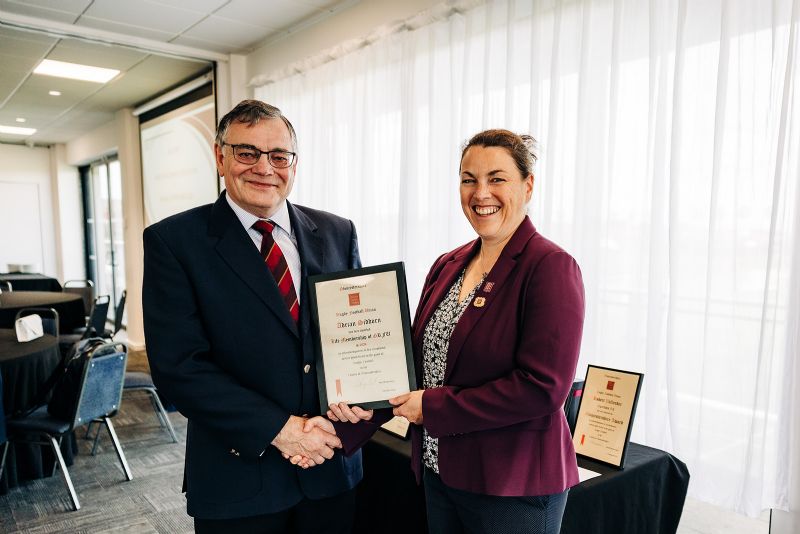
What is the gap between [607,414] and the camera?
2.07 meters

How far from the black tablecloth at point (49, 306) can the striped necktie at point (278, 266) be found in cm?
469

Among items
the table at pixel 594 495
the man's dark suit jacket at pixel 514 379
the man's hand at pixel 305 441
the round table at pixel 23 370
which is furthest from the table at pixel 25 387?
the man's dark suit jacket at pixel 514 379

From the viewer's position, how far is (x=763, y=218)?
6.82 feet

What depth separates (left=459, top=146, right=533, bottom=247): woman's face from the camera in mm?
1453

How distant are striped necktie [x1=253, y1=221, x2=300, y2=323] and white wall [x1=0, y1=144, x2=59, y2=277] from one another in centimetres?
1062

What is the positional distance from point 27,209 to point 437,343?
1108 cm

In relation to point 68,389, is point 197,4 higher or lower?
higher

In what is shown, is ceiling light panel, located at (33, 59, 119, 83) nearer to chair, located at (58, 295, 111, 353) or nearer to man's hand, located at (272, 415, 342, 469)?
chair, located at (58, 295, 111, 353)

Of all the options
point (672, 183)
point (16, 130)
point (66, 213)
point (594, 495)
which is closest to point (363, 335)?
point (594, 495)

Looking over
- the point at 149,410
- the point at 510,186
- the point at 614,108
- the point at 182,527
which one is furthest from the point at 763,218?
the point at 149,410

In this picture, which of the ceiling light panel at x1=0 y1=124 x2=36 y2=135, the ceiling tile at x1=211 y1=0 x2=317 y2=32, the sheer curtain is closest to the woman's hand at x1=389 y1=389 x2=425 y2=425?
the sheer curtain

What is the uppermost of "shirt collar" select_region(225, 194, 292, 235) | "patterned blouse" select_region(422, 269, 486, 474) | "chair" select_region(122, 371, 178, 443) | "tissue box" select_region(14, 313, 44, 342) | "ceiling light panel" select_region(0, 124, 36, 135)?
"ceiling light panel" select_region(0, 124, 36, 135)

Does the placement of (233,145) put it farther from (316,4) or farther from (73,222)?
(73,222)

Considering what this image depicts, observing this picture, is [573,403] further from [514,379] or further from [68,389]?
[68,389]
